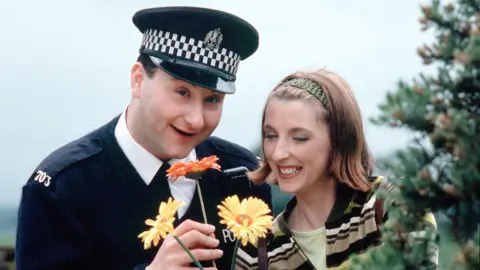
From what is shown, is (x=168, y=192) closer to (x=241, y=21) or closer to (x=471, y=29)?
(x=241, y=21)

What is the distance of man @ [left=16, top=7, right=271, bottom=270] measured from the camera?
3010 millimetres

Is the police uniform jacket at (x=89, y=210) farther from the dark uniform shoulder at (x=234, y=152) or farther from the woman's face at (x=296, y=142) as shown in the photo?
the woman's face at (x=296, y=142)

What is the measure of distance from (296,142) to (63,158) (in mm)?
1015

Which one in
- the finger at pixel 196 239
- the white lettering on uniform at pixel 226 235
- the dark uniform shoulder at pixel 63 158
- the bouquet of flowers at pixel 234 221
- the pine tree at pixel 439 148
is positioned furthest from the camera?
the white lettering on uniform at pixel 226 235

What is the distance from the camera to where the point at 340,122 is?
9.84 ft

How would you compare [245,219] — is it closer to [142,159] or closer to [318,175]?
[318,175]

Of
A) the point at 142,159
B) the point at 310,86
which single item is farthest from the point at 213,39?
the point at 142,159

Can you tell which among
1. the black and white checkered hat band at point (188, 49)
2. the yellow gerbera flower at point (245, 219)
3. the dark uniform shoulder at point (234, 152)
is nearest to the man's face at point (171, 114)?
the black and white checkered hat band at point (188, 49)

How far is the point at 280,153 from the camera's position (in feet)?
9.30

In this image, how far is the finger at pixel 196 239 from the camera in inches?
96.4

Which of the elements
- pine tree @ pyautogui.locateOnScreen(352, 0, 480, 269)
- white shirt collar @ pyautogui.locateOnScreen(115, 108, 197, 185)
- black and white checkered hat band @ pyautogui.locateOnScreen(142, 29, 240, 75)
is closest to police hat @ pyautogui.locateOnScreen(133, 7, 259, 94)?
black and white checkered hat band @ pyautogui.locateOnScreen(142, 29, 240, 75)

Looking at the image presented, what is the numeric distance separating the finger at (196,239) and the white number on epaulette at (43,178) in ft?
2.82

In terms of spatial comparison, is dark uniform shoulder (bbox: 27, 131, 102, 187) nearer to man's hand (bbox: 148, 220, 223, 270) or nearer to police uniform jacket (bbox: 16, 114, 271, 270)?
police uniform jacket (bbox: 16, 114, 271, 270)

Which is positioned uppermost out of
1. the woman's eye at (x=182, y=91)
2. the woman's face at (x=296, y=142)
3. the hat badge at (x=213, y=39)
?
the hat badge at (x=213, y=39)
